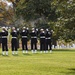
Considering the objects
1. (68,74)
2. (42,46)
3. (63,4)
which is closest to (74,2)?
(63,4)

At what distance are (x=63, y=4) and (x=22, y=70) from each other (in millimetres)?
3321

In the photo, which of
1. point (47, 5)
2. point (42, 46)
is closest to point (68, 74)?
point (42, 46)

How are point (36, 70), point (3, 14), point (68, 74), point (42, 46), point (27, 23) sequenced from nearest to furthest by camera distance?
point (68, 74) < point (36, 70) < point (42, 46) < point (27, 23) < point (3, 14)

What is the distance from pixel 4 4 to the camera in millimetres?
57812

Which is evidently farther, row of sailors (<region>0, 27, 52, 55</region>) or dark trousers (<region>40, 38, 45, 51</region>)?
dark trousers (<region>40, 38, 45, 51</region>)

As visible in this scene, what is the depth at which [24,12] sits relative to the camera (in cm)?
4034

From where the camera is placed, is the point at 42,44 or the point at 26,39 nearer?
the point at 26,39

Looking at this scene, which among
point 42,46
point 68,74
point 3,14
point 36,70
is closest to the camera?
point 68,74

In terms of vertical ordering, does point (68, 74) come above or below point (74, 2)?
below

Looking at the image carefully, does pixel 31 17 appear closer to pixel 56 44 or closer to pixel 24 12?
pixel 24 12

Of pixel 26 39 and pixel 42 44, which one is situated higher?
pixel 26 39

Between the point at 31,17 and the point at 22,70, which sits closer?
the point at 22,70

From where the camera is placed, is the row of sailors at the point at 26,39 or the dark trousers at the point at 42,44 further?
the dark trousers at the point at 42,44

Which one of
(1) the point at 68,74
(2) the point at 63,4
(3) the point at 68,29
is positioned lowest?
(1) the point at 68,74
